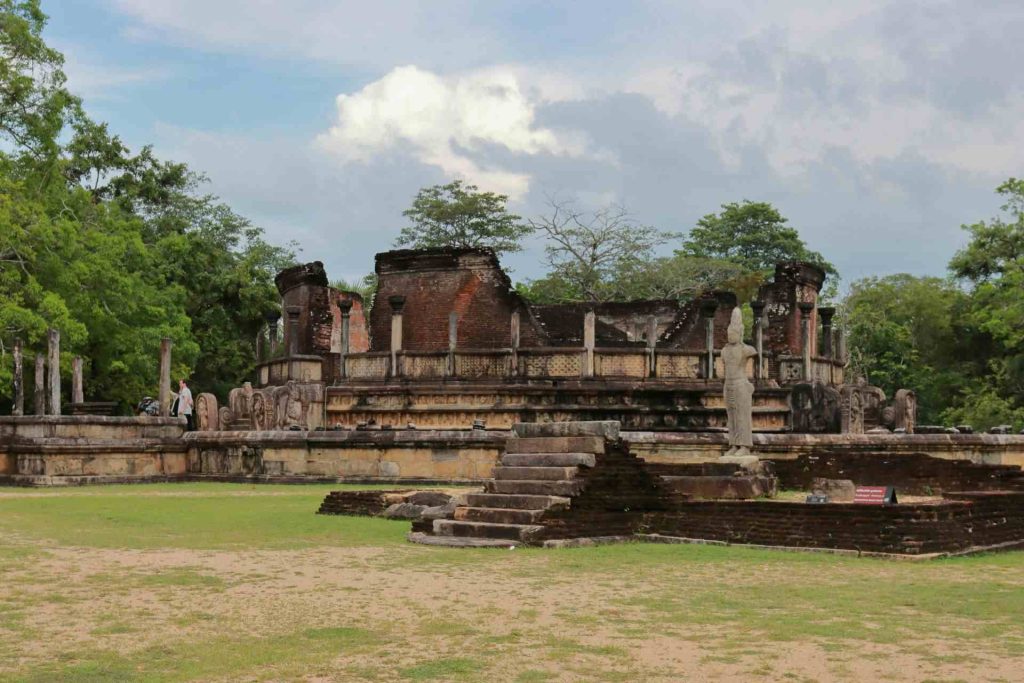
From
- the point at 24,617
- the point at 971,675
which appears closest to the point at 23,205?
the point at 24,617

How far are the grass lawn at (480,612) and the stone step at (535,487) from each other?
2.84ft

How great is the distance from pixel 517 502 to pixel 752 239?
52250mm

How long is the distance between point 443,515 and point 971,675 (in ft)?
22.2

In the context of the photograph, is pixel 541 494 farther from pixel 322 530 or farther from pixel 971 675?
pixel 971 675

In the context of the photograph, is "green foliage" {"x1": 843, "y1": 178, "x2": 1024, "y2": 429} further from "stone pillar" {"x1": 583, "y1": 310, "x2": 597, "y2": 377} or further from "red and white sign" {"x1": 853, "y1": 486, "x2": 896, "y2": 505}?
"red and white sign" {"x1": 853, "y1": 486, "x2": 896, "y2": 505}

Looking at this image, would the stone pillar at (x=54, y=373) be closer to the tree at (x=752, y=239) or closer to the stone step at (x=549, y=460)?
the stone step at (x=549, y=460)

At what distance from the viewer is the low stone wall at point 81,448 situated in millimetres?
19375

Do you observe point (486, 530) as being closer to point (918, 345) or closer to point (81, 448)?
point (81, 448)

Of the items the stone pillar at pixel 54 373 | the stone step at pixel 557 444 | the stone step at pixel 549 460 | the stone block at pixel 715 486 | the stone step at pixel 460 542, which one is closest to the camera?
the stone step at pixel 460 542

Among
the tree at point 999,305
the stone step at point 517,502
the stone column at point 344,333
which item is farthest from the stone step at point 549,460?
the tree at point 999,305

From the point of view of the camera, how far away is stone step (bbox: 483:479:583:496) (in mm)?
11461

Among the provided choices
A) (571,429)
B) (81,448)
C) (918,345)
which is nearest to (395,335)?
(81,448)

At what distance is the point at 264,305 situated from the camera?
134 ft

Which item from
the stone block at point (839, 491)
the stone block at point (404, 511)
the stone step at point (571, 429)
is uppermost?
the stone step at point (571, 429)
